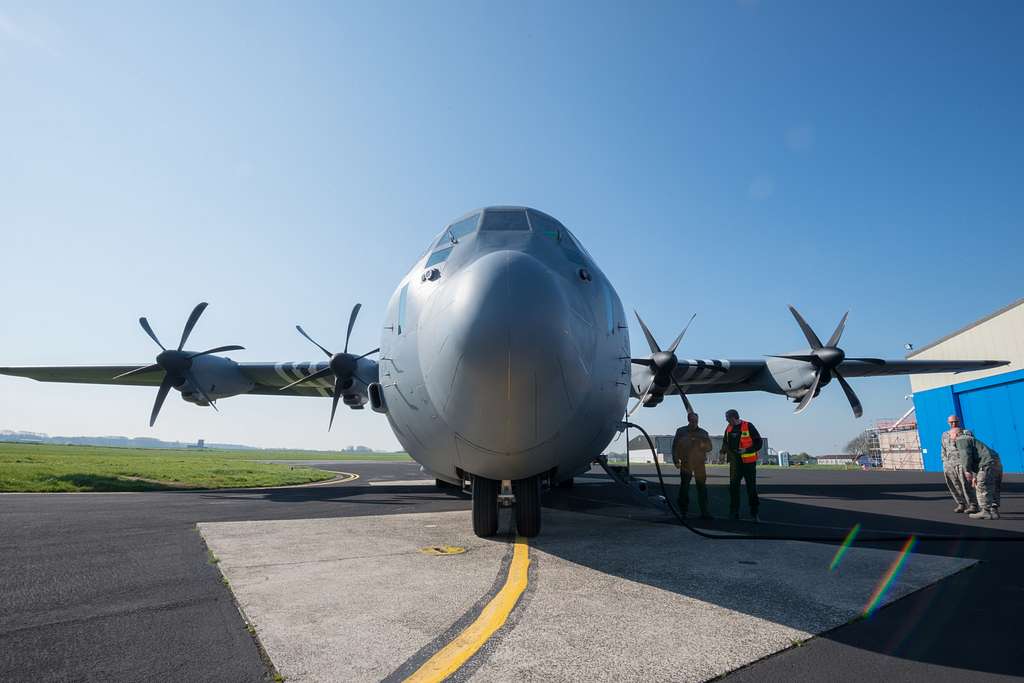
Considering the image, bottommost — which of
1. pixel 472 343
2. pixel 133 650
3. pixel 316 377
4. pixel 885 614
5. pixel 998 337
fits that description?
pixel 133 650

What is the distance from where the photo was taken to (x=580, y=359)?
4754 millimetres

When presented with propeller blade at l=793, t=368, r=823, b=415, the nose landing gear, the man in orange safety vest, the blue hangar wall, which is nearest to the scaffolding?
the blue hangar wall

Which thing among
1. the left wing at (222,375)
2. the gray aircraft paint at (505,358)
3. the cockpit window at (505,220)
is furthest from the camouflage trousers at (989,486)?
the left wing at (222,375)

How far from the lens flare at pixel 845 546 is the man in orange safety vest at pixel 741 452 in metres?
1.42

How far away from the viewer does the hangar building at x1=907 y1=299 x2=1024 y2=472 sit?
26438mm

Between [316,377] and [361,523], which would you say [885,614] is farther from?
[316,377]

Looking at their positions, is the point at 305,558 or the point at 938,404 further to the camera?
the point at 938,404

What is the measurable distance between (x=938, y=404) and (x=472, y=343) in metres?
39.7

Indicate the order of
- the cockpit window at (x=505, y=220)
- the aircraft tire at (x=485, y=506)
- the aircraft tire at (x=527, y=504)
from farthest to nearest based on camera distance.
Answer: the aircraft tire at (x=485, y=506) < the cockpit window at (x=505, y=220) < the aircraft tire at (x=527, y=504)

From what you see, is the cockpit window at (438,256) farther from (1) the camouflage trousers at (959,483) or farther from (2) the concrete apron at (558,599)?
(1) the camouflage trousers at (959,483)

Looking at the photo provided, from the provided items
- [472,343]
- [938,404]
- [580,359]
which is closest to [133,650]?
[472,343]

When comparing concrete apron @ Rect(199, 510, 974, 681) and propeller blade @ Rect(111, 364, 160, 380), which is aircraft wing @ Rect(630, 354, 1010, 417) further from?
propeller blade @ Rect(111, 364, 160, 380)

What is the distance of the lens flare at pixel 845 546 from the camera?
531 centimetres

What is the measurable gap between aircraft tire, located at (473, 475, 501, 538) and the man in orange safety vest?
4408mm
